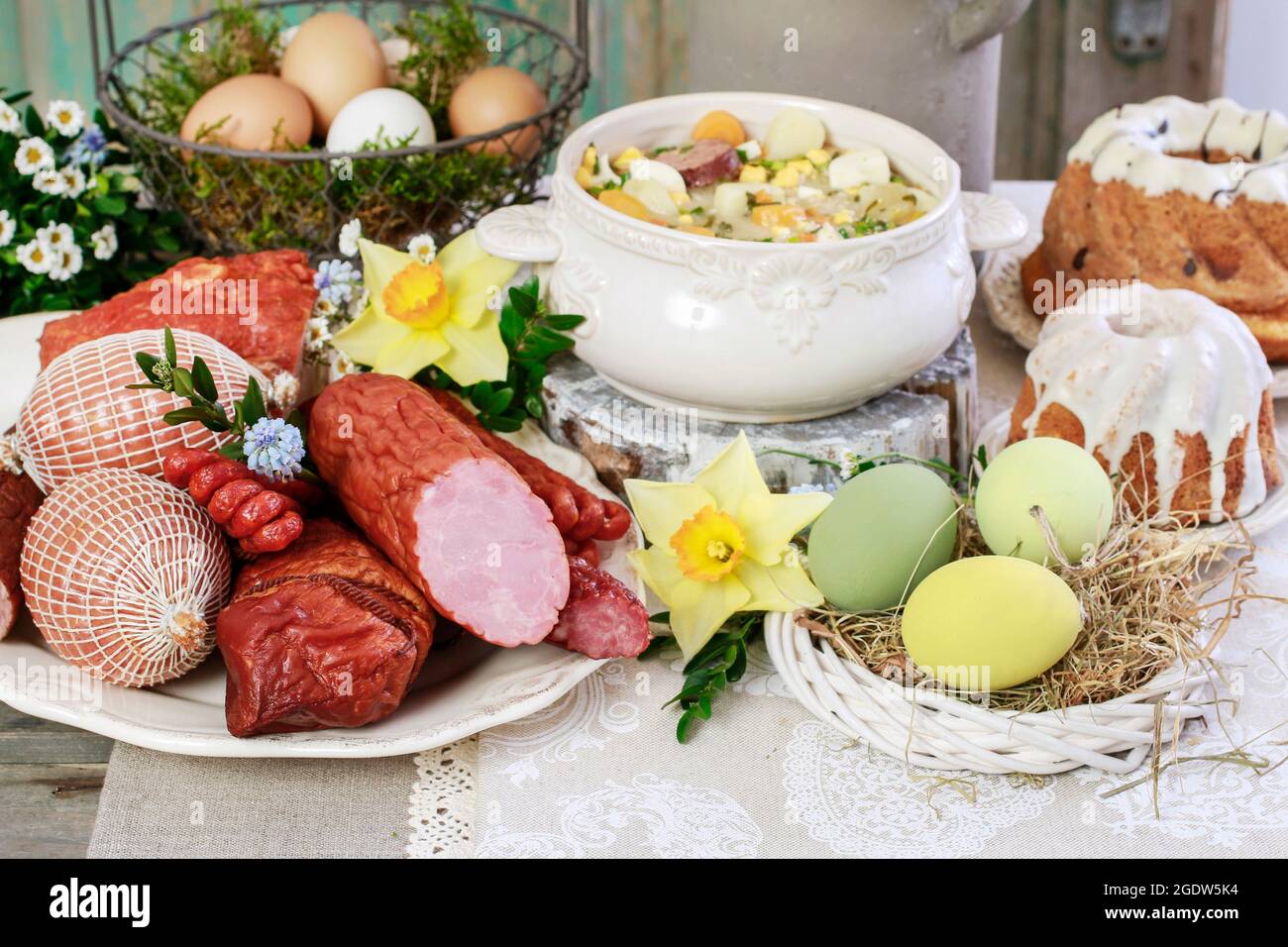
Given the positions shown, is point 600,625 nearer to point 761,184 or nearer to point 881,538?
point 881,538

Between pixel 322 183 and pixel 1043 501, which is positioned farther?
pixel 322 183

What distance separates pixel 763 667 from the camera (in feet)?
2.48

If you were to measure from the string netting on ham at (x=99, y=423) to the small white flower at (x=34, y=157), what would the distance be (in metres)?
0.33

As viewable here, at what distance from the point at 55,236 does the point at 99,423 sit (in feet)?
1.11

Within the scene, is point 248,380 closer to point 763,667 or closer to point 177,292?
point 177,292

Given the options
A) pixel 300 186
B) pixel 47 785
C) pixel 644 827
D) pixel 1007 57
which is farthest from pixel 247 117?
pixel 1007 57

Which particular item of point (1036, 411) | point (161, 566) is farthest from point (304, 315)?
point (1036, 411)

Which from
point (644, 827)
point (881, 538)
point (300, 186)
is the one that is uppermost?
point (300, 186)

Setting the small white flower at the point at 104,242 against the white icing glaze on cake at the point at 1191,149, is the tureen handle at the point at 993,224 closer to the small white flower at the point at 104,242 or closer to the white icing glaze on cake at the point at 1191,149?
the white icing glaze on cake at the point at 1191,149

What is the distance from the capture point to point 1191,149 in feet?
3.42

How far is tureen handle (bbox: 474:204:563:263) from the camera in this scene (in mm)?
863

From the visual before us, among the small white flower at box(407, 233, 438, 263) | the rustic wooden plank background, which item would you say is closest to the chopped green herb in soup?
the small white flower at box(407, 233, 438, 263)

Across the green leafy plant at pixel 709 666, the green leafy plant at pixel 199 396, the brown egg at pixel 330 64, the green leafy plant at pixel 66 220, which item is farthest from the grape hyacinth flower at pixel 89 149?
the green leafy plant at pixel 709 666

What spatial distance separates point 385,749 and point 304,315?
337mm
